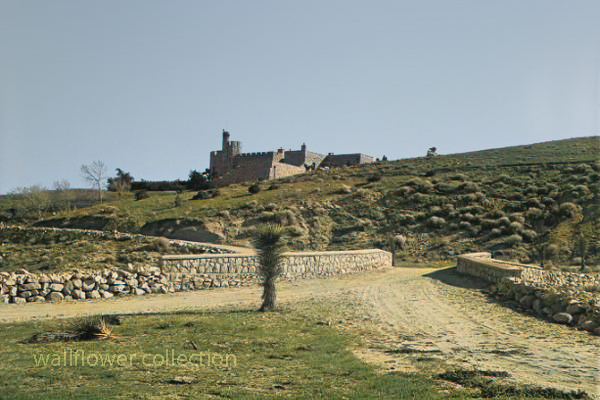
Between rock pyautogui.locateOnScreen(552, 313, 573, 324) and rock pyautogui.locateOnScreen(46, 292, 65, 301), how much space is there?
49.1ft

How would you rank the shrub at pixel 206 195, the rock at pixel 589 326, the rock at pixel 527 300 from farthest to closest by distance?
the shrub at pixel 206 195, the rock at pixel 527 300, the rock at pixel 589 326

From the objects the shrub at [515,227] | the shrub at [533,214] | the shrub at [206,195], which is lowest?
the shrub at [515,227]

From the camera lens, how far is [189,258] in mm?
21094

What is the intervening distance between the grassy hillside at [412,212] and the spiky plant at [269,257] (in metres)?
19.5

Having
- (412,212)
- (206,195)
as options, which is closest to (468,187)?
(412,212)

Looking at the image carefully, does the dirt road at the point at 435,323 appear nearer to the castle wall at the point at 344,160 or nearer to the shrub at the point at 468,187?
the shrub at the point at 468,187

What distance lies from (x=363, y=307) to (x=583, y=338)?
5.96 metres

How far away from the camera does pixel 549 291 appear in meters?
16.6

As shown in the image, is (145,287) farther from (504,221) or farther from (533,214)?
(533,214)

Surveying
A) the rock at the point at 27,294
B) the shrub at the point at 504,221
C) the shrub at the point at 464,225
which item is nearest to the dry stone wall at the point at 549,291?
the shrub at the point at 464,225

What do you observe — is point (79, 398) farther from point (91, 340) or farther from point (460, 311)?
point (460, 311)

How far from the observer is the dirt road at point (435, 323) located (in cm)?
956

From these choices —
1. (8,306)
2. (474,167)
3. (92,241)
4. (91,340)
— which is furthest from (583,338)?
(474,167)

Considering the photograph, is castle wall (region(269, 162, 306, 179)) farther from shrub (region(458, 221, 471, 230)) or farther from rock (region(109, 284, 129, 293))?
rock (region(109, 284, 129, 293))
